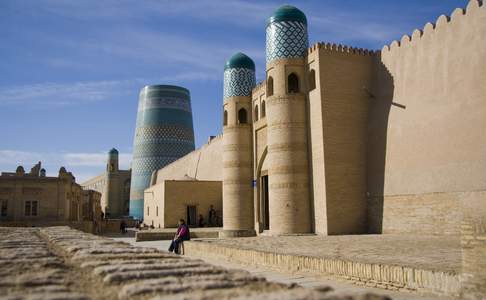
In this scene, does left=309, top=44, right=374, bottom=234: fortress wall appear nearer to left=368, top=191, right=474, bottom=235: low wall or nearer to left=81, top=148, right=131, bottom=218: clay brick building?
left=368, top=191, right=474, bottom=235: low wall

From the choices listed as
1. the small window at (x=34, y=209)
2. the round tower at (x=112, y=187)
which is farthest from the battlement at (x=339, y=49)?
the round tower at (x=112, y=187)

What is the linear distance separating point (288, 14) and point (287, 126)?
3.82 m

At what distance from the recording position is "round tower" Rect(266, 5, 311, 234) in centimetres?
1425

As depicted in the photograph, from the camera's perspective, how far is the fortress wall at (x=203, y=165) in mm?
26734

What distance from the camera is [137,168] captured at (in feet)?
127

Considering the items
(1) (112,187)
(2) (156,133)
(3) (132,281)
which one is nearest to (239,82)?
(3) (132,281)

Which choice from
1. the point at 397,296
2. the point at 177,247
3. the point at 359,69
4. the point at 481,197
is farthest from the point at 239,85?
the point at 397,296

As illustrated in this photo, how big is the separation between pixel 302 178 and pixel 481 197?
556 centimetres

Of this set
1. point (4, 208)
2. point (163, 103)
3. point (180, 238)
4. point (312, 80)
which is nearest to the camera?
point (180, 238)

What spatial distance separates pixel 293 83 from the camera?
1603cm

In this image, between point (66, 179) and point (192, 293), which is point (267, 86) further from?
point (192, 293)

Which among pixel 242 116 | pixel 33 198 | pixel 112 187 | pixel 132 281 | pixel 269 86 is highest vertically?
pixel 269 86

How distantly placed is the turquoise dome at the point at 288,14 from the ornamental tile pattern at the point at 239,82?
395cm

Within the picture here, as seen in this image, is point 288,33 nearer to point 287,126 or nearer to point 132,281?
point 287,126
